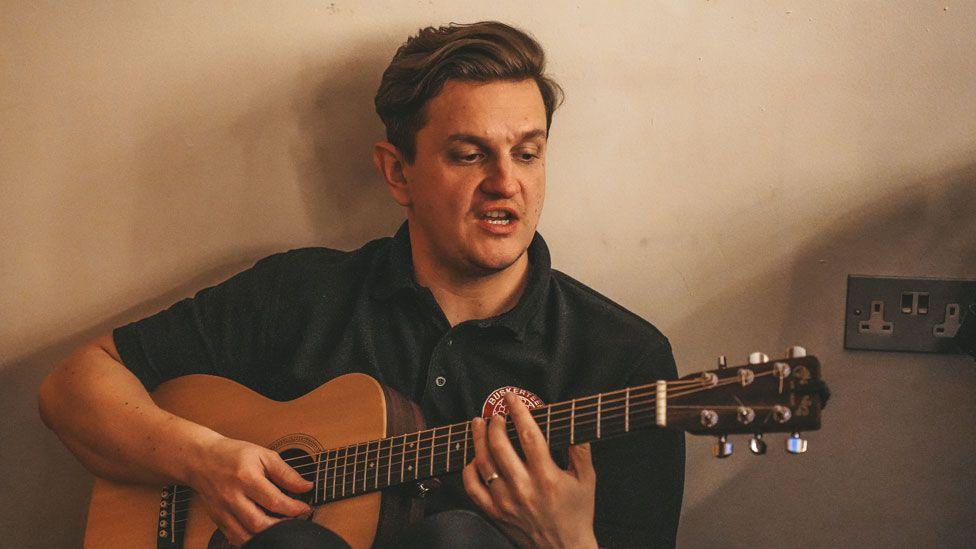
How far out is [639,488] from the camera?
3.52ft

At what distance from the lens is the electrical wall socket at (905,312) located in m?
1.18

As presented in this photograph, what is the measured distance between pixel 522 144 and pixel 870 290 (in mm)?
518

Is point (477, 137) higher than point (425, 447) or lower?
higher

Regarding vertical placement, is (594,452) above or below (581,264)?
below

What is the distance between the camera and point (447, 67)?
1123 millimetres

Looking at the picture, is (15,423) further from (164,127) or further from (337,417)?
(337,417)

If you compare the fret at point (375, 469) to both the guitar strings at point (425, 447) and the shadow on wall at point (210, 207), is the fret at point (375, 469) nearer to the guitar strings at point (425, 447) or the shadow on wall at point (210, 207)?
the guitar strings at point (425, 447)

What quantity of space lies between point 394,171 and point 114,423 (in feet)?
1.63

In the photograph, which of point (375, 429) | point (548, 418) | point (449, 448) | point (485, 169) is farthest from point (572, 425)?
point (485, 169)

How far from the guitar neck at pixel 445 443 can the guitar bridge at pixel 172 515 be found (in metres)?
0.21

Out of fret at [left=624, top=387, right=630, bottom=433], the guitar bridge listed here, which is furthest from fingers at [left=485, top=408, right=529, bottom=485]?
the guitar bridge

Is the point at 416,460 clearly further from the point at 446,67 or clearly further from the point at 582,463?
the point at 446,67

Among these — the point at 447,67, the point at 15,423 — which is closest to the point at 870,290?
the point at 447,67

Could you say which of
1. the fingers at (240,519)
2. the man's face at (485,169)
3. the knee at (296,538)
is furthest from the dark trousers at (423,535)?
the man's face at (485,169)
